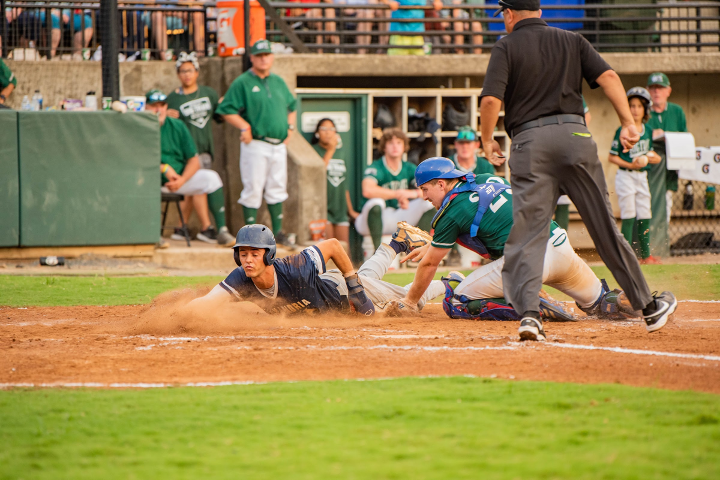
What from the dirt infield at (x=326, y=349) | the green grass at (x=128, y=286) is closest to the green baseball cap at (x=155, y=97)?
the green grass at (x=128, y=286)

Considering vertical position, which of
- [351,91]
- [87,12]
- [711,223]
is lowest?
[711,223]

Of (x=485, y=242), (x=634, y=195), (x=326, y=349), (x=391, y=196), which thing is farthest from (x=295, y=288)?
(x=634, y=195)

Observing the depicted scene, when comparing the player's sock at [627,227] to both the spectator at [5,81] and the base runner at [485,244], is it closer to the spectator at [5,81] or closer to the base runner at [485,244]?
the base runner at [485,244]

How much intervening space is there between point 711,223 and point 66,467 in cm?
1402

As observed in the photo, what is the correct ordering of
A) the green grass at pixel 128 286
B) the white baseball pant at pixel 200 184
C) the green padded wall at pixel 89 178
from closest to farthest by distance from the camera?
the green grass at pixel 128 286 < the green padded wall at pixel 89 178 < the white baseball pant at pixel 200 184

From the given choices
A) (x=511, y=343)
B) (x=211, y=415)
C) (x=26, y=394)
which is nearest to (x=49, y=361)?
(x=26, y=394)

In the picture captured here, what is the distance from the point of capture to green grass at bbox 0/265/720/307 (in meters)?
8.56

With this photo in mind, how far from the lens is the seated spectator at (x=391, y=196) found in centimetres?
1185

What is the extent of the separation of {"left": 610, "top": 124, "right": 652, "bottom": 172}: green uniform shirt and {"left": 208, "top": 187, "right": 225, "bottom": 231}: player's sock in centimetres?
569

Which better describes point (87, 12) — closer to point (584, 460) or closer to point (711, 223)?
point (711, 223)

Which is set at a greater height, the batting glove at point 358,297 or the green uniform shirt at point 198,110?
the green uniform shirt at point 198,110

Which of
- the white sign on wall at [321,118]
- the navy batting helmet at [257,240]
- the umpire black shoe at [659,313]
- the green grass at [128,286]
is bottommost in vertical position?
the green grass at [128,286]

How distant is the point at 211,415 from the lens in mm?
3906

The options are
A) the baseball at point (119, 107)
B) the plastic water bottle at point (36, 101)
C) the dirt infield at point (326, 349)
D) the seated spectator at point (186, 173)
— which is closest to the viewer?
the dirt infield at point (326, 349)
